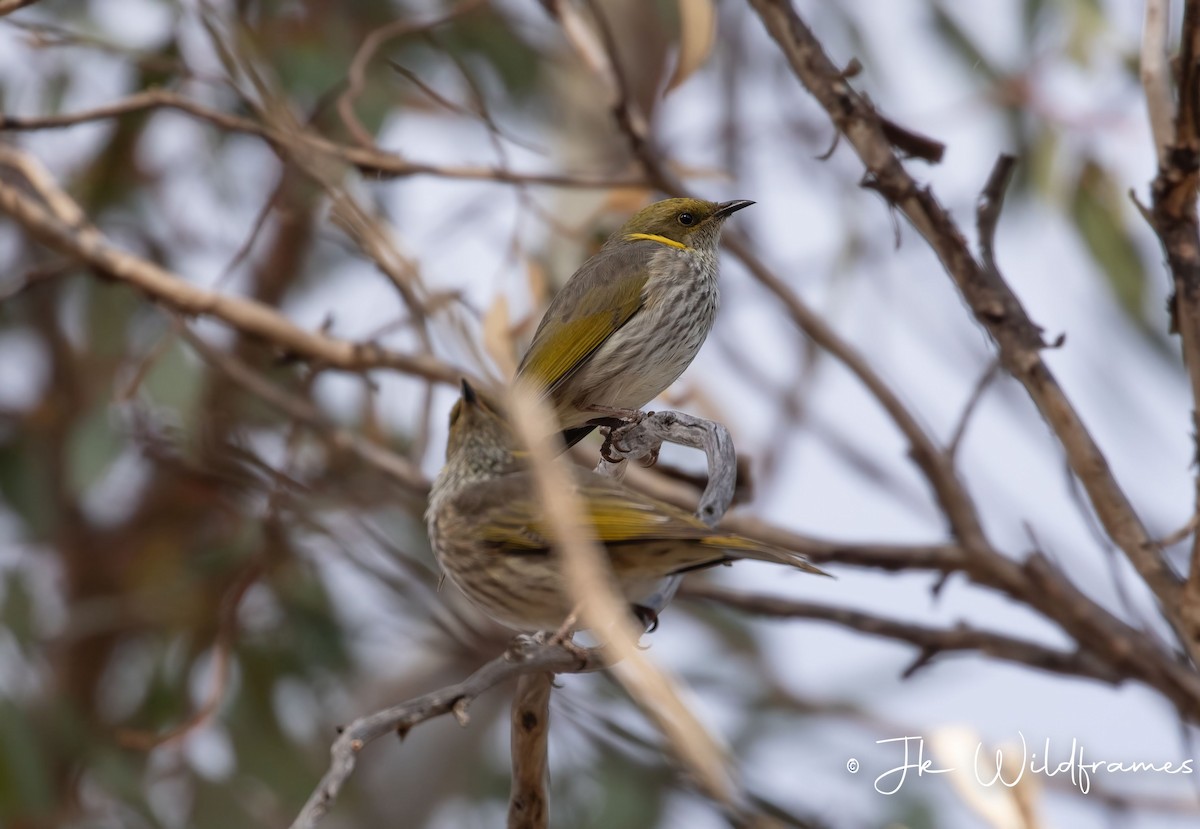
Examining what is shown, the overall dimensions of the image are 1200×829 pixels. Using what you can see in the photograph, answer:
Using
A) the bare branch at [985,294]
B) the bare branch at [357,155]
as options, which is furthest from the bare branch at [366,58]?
the bare branch at [985,294]

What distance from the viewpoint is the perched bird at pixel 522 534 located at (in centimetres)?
202

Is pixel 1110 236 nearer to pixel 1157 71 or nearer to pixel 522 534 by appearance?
pixel 1157 71

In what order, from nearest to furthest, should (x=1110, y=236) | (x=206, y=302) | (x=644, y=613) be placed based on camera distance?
(x=644, y=613) < (x=206, y=302) < (x=1110, y=236)

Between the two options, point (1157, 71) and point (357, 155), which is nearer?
point (1157, 71)

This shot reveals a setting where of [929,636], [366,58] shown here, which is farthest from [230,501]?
[929,636]

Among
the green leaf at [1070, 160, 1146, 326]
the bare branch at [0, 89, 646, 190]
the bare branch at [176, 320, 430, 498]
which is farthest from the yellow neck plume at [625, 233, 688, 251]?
the green leaf at [1070, 160, 1146, 326]

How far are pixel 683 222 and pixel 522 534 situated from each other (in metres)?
1.74

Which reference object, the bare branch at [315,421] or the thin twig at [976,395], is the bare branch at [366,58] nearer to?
the bare branch at [315,421]

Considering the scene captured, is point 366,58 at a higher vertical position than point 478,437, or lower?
higher

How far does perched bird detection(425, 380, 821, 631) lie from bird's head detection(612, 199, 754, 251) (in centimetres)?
129

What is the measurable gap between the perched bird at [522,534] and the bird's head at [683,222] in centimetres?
129

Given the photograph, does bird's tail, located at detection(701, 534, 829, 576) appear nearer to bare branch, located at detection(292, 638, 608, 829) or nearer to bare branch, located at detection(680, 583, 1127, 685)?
bare branch, located at detection(292, 638, 608, 829)

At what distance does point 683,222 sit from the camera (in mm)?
3787

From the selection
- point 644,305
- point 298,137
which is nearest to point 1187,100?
point 644,305
